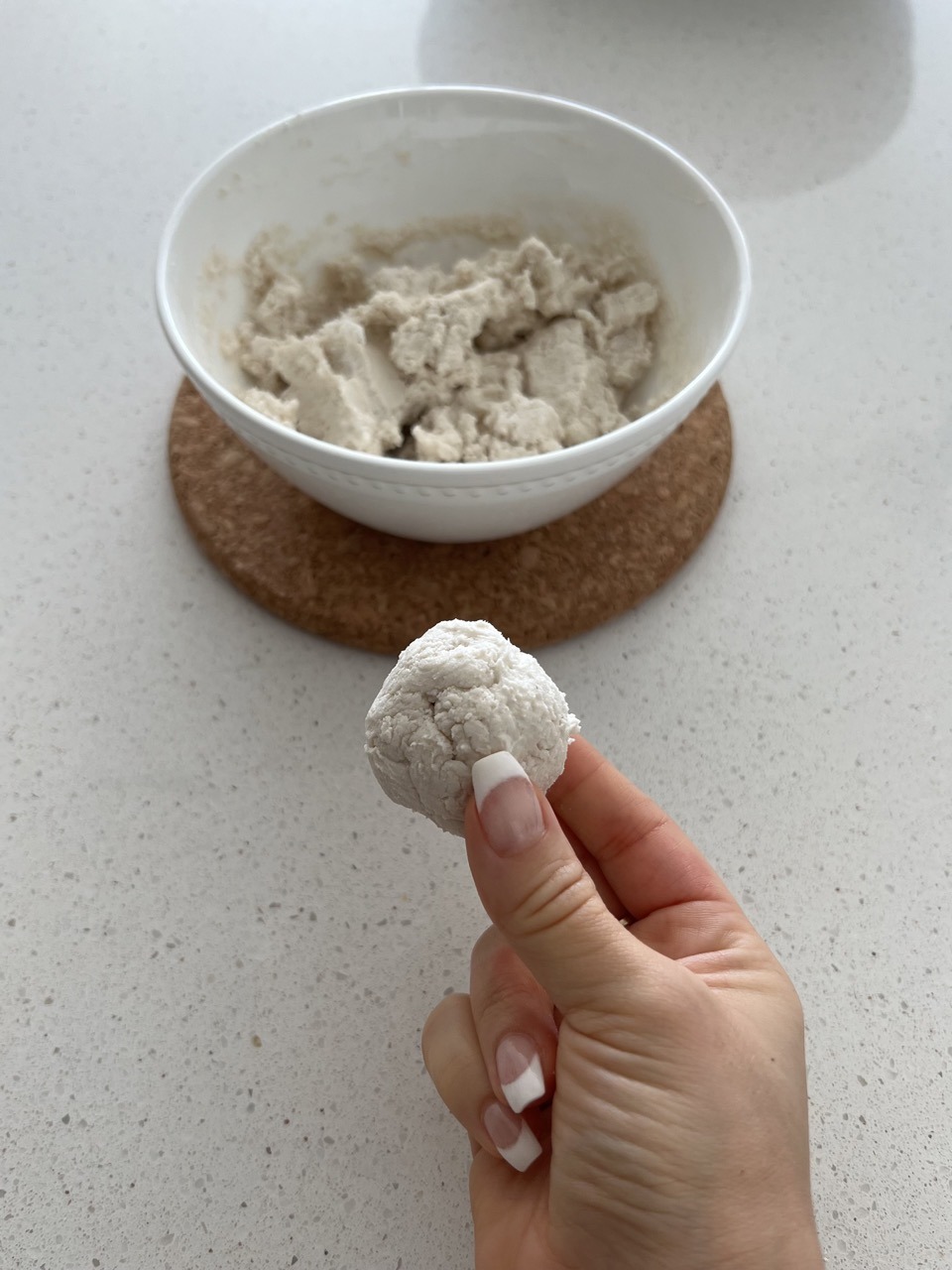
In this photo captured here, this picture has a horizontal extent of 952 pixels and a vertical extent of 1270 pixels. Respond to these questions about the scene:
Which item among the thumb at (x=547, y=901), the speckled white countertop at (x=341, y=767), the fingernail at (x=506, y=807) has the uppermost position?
the fingernail at (x=506, y=807)

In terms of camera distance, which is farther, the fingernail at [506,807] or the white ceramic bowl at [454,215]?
the white ceramic bowl at [454,215]

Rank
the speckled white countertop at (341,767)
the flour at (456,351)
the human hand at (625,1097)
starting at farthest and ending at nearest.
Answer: the flour at (456,351) → the speckled white countertop at (341,767) → the human hand at (625,1097)

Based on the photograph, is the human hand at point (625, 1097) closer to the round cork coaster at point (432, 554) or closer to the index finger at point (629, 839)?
the index finger at point (629, 839)

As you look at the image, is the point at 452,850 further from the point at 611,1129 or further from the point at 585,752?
the point at 611,1129

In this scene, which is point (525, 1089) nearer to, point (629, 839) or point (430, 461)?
point (629, 839)

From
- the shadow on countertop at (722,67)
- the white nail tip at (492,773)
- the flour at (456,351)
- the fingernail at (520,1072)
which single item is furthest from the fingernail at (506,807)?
the shadow on countertop at (722,67)

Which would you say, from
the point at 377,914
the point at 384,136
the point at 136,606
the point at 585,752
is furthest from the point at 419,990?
the point at 384,136
